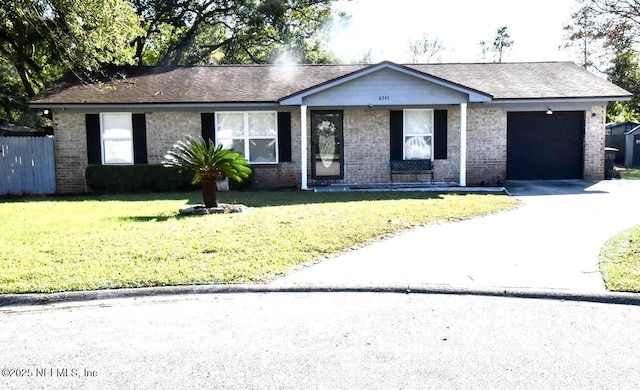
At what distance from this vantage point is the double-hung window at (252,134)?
59.3ft

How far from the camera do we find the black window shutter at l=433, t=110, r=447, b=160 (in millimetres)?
18141

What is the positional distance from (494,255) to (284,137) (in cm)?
1116

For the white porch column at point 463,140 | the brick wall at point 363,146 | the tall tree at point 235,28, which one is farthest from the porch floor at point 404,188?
the tall tree at point 235,28

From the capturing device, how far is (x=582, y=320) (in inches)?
203

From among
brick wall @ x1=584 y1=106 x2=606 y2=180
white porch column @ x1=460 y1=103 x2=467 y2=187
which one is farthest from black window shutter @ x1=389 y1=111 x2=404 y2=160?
brick wall @ x1=584 y1=106 x2=606 y2=180

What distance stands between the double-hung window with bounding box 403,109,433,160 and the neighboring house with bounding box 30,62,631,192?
3cm

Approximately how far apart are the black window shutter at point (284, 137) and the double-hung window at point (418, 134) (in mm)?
3817

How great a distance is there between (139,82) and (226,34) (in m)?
15.1

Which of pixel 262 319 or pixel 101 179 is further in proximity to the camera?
pixel 101 179

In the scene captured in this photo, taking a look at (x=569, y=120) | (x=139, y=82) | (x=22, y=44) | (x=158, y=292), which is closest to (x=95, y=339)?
(x=158, y=292)

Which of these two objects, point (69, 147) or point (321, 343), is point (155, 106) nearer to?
point (69, 147)

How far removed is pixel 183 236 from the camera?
8.71m

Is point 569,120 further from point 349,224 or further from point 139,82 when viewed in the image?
point 139,82

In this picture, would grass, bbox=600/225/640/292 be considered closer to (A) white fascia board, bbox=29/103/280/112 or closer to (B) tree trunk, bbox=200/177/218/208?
(B) tree trunk, bbox=200/177/218/208
